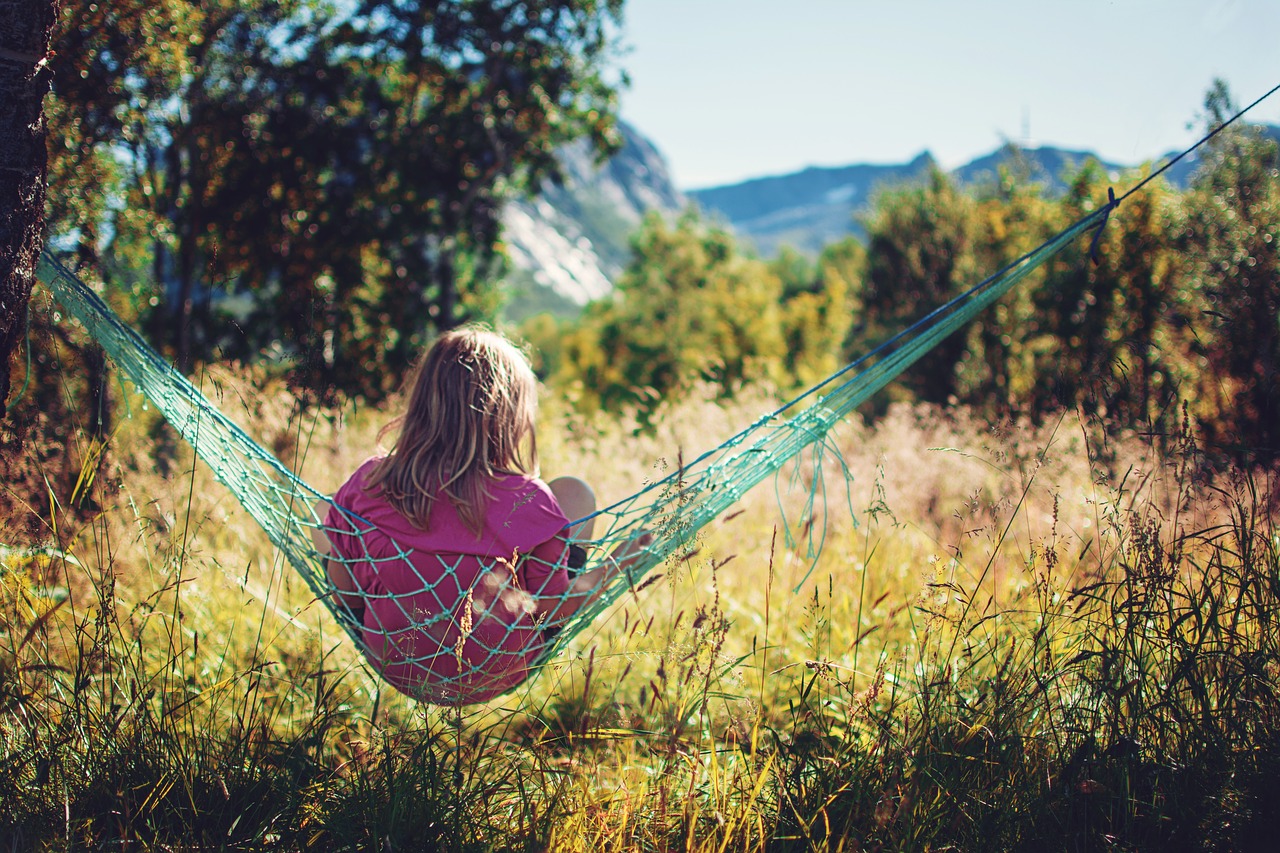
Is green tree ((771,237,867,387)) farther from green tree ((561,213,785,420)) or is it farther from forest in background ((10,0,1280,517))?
forest in background ((10,0,1280,517))

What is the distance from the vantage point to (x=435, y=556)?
156 centimetres

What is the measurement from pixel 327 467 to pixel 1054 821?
2964 millimetres

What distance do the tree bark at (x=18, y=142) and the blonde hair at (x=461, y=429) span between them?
672 millimetres

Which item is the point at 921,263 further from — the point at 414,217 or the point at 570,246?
the point at 570,246

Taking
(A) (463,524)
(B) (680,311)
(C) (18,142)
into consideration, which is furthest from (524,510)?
(B) (680,311)

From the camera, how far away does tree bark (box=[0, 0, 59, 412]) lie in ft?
4.22

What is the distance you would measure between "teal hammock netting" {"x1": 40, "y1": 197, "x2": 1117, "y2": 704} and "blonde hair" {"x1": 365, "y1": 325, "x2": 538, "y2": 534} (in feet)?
0.40

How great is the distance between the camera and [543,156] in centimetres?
991

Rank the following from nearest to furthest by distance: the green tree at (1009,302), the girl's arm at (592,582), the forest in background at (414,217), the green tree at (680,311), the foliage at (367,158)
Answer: the girl's arm at (592,582) → the forest in background at (414,217) → the foliage at (367,158) → the green tree at (1009,302) → the green tree at (680,311)

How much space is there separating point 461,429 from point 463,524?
191mm

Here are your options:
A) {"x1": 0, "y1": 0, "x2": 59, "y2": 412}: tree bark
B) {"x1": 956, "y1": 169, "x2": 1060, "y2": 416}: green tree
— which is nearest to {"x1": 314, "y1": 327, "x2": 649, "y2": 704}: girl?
{"x1": 0, "y1": 0, "x2": 59, "y2": 412}: tree bark

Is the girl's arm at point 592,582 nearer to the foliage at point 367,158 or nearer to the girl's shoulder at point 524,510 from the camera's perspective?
the girl's shoulder at point 524,510

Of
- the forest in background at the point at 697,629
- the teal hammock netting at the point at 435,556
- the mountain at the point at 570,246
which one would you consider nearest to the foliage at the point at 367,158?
the forest in background at the point at 697,629

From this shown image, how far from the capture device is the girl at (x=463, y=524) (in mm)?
1524
